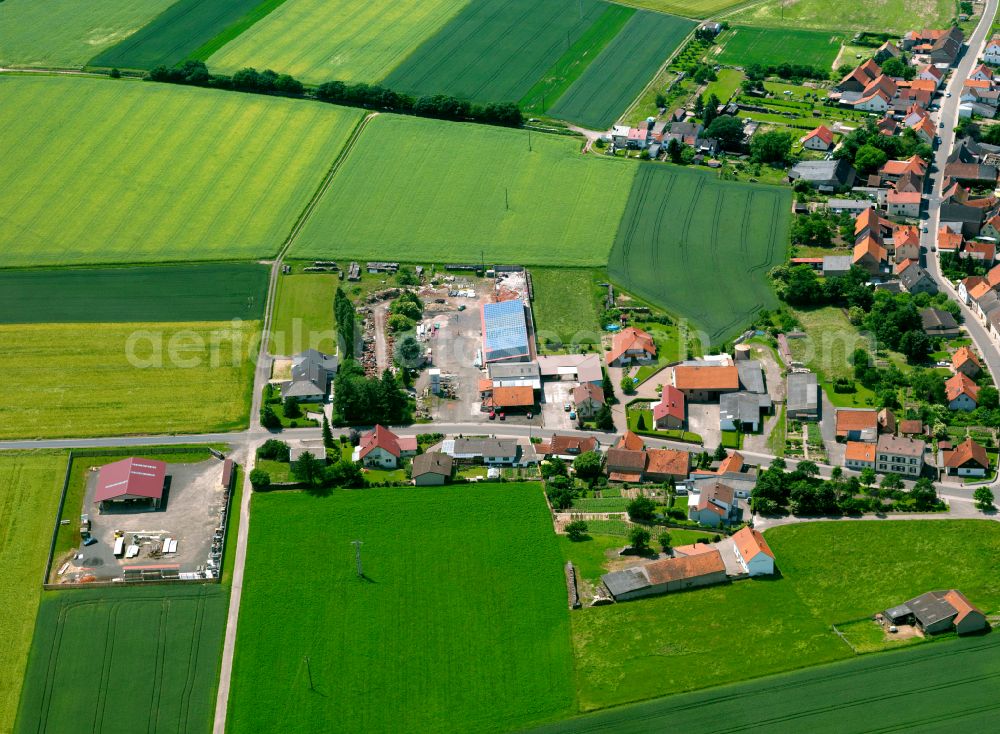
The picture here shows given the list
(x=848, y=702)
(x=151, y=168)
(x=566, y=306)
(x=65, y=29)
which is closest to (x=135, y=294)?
(x=151, y=168)

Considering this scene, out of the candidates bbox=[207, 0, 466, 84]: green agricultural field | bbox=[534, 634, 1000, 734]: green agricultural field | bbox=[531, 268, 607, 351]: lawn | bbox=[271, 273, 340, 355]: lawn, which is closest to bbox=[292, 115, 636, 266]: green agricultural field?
bbox=[531, 268, 607, 351]: lawn

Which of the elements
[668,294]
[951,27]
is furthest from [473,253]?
[951,27]

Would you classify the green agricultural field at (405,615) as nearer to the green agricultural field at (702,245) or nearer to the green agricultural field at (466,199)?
the green agricultural field at (702,245)

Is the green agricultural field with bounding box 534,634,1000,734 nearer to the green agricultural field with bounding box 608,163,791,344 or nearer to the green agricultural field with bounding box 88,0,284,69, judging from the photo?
the green agricultural field with bounding box 608,163,791,344

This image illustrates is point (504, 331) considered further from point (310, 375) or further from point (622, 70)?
point (622, 70)

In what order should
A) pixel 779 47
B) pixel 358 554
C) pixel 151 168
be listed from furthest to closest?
pixel 779 47 < pixel 151 168 < pixel 358 554

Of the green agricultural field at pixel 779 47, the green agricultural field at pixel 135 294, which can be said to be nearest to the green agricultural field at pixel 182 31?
the green agricultural field at pixel 135 294

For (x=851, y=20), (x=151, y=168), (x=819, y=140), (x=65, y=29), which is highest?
(x=851, y=20)
